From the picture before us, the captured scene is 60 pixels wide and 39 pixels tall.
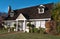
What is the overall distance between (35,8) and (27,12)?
88.8 inches

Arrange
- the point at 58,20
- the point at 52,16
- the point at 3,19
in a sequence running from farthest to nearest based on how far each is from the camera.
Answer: the point at 3,19 → the point at 52,16 → the point at 58,20

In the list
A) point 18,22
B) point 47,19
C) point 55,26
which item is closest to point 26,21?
point 18,22

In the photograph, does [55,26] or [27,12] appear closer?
[55,26]

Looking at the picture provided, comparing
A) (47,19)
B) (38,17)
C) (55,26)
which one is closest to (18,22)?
(38,17)

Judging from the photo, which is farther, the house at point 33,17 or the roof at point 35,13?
the roof at point 35,13

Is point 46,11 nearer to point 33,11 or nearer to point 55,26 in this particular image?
point 33,11

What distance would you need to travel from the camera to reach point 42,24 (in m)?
37.8

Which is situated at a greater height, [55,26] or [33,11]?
[33,11]

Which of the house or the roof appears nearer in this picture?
the house

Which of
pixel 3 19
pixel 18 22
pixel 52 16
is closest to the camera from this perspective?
pixel 52 16

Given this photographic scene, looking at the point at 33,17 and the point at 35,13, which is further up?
the point at 35,13

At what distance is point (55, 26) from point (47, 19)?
12.3ft

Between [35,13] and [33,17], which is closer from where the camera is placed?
[33,17]

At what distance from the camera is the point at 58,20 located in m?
33.2
